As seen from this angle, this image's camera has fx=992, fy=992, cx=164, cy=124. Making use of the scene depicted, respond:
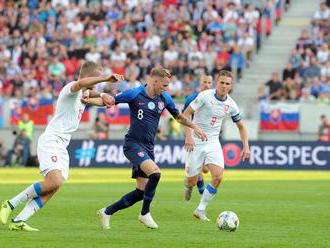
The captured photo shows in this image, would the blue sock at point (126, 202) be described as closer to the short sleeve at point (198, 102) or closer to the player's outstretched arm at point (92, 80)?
the player's outstretched arm at point (92, 80)

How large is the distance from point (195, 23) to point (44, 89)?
7.01 m

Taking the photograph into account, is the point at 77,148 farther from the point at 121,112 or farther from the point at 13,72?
the point at 13,72

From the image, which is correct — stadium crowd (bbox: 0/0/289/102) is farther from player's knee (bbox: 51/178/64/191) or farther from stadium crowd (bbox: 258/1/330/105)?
player's knee (bbox: 51/178/64/191)

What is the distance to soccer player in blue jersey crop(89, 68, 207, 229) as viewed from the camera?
14.6 meters

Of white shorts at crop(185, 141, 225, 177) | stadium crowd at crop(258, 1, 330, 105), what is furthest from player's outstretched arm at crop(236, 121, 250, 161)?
stadium crowd at crop(258, 1, 330, 105)

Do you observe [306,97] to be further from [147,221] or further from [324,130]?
[147,221]

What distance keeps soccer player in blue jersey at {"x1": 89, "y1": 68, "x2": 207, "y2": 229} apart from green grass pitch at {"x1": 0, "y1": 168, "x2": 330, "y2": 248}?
34 cm

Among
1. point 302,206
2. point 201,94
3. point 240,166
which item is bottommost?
point 240,166

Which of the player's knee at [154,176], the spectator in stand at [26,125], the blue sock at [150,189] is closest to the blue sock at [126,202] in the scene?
the blue sock at [150,189]

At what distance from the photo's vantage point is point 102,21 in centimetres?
4291

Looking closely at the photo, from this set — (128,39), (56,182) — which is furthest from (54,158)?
(128,39)

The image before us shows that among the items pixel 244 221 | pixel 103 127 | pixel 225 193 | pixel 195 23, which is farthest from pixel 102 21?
pixel 244 221

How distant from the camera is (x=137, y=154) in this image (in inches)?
580

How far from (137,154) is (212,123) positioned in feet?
11.9
